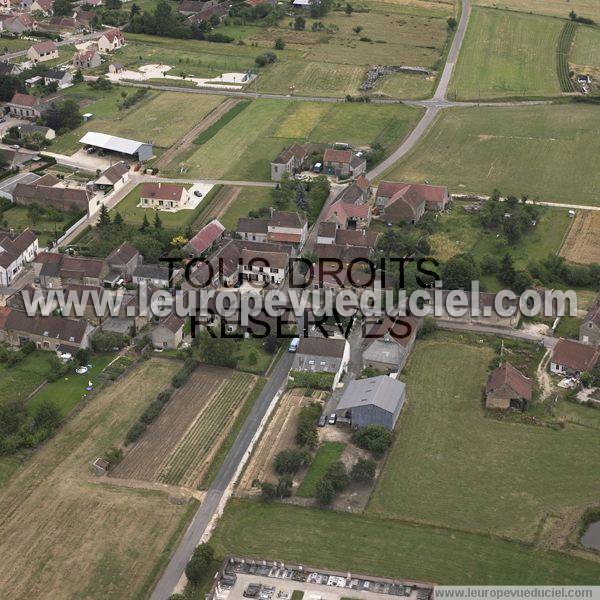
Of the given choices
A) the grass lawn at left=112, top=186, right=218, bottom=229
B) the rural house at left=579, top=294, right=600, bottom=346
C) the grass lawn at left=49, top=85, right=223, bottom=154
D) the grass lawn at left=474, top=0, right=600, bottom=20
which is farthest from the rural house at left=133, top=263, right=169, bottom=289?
the grass lawn at left=474, top=0, right=600, bottom=20

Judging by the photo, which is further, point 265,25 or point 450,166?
point 265,25

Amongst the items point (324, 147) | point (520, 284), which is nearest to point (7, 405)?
point (520, 284)

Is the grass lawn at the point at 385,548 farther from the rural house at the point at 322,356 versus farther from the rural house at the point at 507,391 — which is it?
the rural house at the point at 322,356

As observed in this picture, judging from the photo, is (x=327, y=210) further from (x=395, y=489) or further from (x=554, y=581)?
(x=554, y=581)

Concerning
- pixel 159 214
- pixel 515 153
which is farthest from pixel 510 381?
pixel 515 153

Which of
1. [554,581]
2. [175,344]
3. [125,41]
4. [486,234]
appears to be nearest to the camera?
[554,581]

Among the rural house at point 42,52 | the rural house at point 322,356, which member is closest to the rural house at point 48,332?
the rural house at point 322,356

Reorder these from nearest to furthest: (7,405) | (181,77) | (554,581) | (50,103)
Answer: (554,581) → (7,405) → (50,103) → (181,77)

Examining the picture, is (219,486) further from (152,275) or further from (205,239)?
(205,239)
